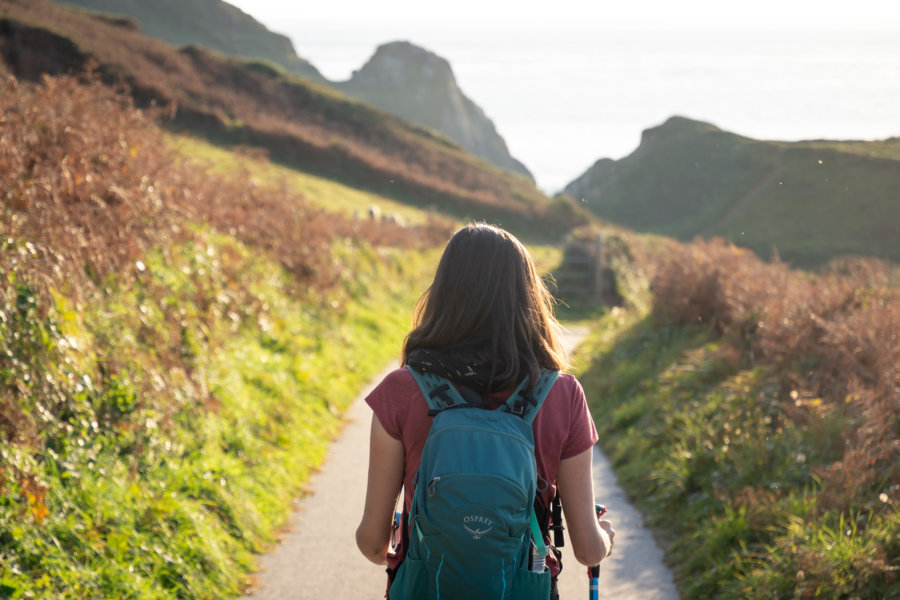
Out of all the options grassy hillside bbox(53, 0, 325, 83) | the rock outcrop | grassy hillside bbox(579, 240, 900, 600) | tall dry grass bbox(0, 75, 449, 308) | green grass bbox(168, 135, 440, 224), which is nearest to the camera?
grassy hillside bbox(579, 240, 900, 600)

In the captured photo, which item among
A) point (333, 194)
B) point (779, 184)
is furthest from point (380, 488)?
point (333, 194)

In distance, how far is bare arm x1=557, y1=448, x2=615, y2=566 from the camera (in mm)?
2410

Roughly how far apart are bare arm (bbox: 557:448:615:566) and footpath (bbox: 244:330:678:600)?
9.23 feet

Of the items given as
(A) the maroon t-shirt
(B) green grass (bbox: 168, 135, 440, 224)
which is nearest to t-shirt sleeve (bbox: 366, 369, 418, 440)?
(A) the maroon t-shirt

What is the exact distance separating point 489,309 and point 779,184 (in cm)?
860

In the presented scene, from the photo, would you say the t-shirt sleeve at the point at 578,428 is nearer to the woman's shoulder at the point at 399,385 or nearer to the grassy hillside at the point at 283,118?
the woman's shoulder at the point at 399,385

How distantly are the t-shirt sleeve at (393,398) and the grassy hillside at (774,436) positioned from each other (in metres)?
3.07

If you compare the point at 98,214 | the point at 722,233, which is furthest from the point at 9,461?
the point at 722,233

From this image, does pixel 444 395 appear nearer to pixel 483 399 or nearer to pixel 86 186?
pixel 483 399

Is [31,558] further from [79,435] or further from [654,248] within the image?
[654,248]

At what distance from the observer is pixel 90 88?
8.47 metres

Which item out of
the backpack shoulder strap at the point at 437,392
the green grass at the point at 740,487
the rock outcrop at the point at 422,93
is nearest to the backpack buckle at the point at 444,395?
the backpack shoulder strap at the point at 437,392

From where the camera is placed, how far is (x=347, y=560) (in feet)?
18.0

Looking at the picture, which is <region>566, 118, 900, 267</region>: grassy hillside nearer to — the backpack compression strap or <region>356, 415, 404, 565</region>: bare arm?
the backpack compression strap
